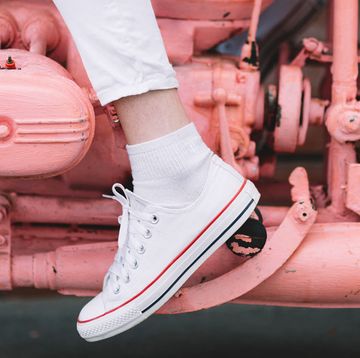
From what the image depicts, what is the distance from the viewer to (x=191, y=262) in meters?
1.11

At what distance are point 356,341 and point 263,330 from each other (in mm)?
186

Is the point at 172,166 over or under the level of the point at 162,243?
over

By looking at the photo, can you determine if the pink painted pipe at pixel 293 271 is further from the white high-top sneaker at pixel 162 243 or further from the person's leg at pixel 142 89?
the person's leg at pixel 142 89

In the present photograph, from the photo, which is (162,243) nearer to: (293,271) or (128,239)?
(128,239)

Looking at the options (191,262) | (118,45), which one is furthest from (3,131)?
(191,262)

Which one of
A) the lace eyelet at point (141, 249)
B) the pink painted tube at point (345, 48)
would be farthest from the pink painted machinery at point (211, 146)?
the lace eyelet at point (141, 249)

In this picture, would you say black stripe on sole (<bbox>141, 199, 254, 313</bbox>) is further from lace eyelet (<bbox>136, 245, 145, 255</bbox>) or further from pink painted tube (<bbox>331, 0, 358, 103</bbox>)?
pink painted tube (<bbox>331, 0, 358, 103</bbox>)

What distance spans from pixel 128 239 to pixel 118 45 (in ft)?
0.95

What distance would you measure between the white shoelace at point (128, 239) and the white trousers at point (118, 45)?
17 cm

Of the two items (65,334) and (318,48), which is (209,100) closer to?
(318,48)

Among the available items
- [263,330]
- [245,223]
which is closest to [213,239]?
[245,223]

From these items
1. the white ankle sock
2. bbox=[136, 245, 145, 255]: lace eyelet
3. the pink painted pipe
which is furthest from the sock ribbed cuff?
the pink painted pipe

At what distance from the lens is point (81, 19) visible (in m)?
1.02

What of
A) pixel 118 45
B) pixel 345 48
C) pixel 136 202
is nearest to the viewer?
pixel 118 45
